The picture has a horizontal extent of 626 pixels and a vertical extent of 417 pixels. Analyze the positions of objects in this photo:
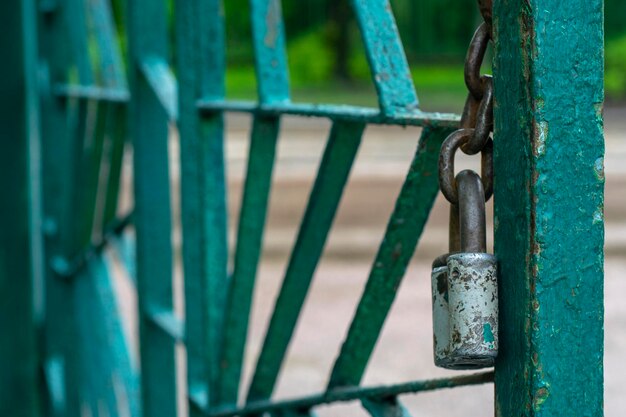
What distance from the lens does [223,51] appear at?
1753 mm

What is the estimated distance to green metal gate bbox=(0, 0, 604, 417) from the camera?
0.84m

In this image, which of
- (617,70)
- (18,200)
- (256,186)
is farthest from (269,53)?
(617,70)

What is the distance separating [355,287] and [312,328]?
100 cm

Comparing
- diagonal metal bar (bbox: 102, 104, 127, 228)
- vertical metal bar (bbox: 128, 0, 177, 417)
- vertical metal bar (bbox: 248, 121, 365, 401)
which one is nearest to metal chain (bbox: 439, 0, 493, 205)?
vertical metal bar (bbox: 248, 121, 365, 401)

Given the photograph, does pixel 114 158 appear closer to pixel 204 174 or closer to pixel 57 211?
pixel 57 211

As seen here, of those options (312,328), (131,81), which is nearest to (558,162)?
(131,81)

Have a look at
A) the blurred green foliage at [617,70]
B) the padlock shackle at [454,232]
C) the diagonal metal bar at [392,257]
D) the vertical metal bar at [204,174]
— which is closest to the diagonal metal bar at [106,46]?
the vertical metal bar at [204,174]

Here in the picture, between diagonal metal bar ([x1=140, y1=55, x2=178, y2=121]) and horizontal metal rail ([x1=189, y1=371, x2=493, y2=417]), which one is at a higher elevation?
diagonal metal bar ([x1=140, y1=55, x2=178, y2=121])

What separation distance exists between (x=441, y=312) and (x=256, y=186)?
787 millimetres

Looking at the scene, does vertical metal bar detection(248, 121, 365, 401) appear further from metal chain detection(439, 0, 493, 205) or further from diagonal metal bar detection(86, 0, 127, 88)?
diagonal metal bar detection(86, 0, 127, 88)

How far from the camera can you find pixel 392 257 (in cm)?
121

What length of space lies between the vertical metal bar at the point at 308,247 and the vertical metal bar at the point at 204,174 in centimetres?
16

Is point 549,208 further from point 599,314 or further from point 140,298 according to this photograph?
point 140,298

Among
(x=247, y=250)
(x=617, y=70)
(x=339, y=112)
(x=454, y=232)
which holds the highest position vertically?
(x=617, y=70)
